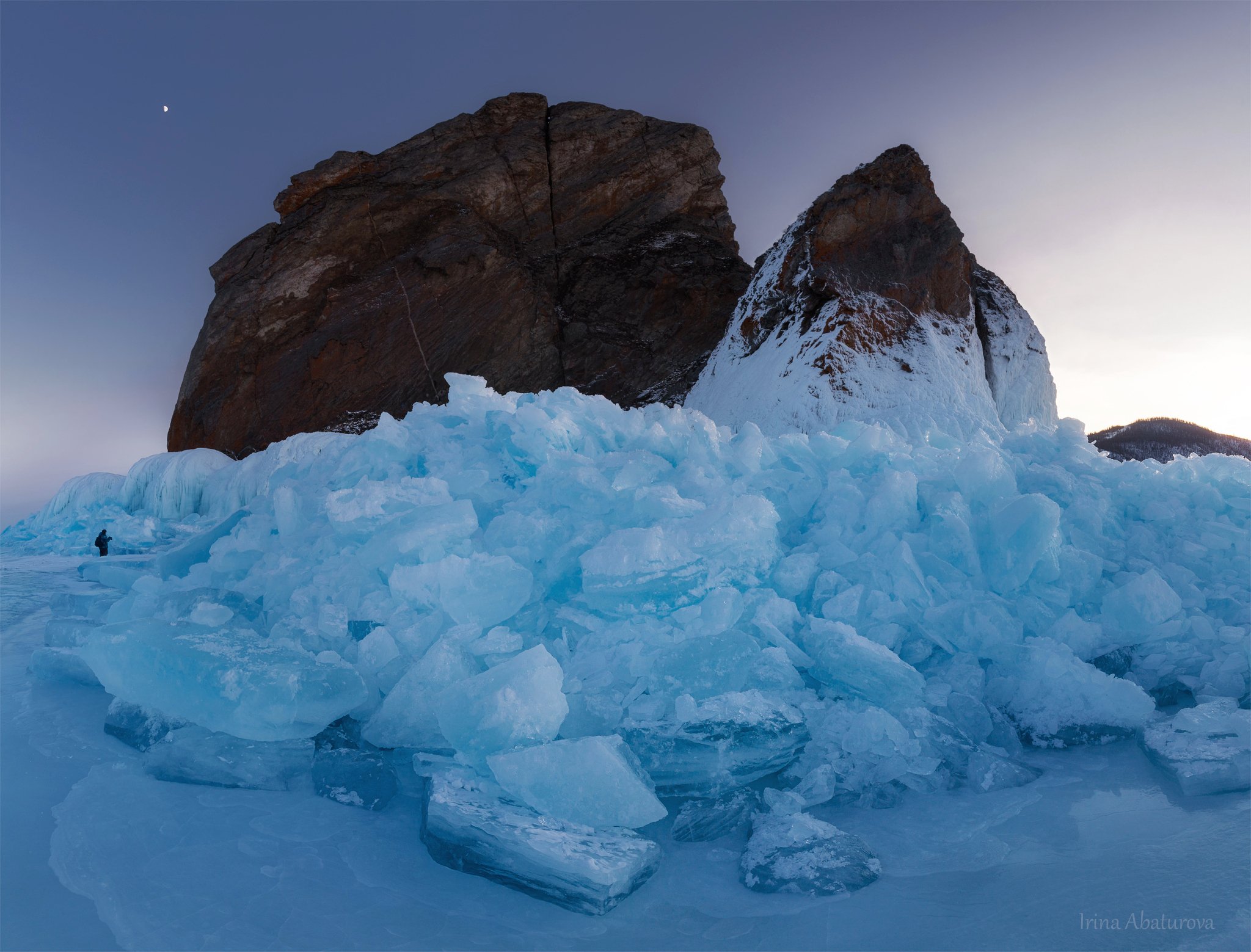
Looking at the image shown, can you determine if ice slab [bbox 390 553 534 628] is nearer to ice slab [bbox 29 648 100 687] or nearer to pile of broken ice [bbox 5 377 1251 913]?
pile of broken ice [bbox 5 377 1251 913]

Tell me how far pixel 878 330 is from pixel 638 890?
773 cm

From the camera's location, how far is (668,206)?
17.1m

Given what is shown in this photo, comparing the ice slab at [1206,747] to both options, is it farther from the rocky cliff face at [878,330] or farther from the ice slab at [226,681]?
the rocky cliff face at [878,330]

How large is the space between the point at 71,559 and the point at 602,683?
727cm

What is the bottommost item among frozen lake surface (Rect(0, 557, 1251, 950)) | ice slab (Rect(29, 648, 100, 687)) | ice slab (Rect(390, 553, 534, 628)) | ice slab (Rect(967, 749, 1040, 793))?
frozen lake surface (Rect(0, 557, 1251, 950))

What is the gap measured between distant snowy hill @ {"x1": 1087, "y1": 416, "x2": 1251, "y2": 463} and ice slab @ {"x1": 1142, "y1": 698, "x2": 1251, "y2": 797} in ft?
29.8

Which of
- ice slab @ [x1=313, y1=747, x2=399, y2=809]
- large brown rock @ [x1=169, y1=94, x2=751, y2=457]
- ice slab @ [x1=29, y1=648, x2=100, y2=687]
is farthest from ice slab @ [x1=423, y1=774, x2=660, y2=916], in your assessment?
large brown rock @ [x1=169, y1=94, x2=751, y2=457]

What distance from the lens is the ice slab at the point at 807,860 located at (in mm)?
1949

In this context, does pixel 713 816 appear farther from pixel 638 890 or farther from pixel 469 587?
pixel 469 587

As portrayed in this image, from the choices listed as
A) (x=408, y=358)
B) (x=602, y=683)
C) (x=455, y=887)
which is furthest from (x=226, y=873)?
(x=408, y=358)

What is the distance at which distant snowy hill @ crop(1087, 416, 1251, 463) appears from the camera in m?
10.9

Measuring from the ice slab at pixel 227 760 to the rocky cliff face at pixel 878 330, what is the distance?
619cm

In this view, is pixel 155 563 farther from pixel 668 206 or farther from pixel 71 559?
pixel 668 206

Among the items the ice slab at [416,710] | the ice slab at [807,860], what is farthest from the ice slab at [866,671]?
the ice slab at [416,710]
